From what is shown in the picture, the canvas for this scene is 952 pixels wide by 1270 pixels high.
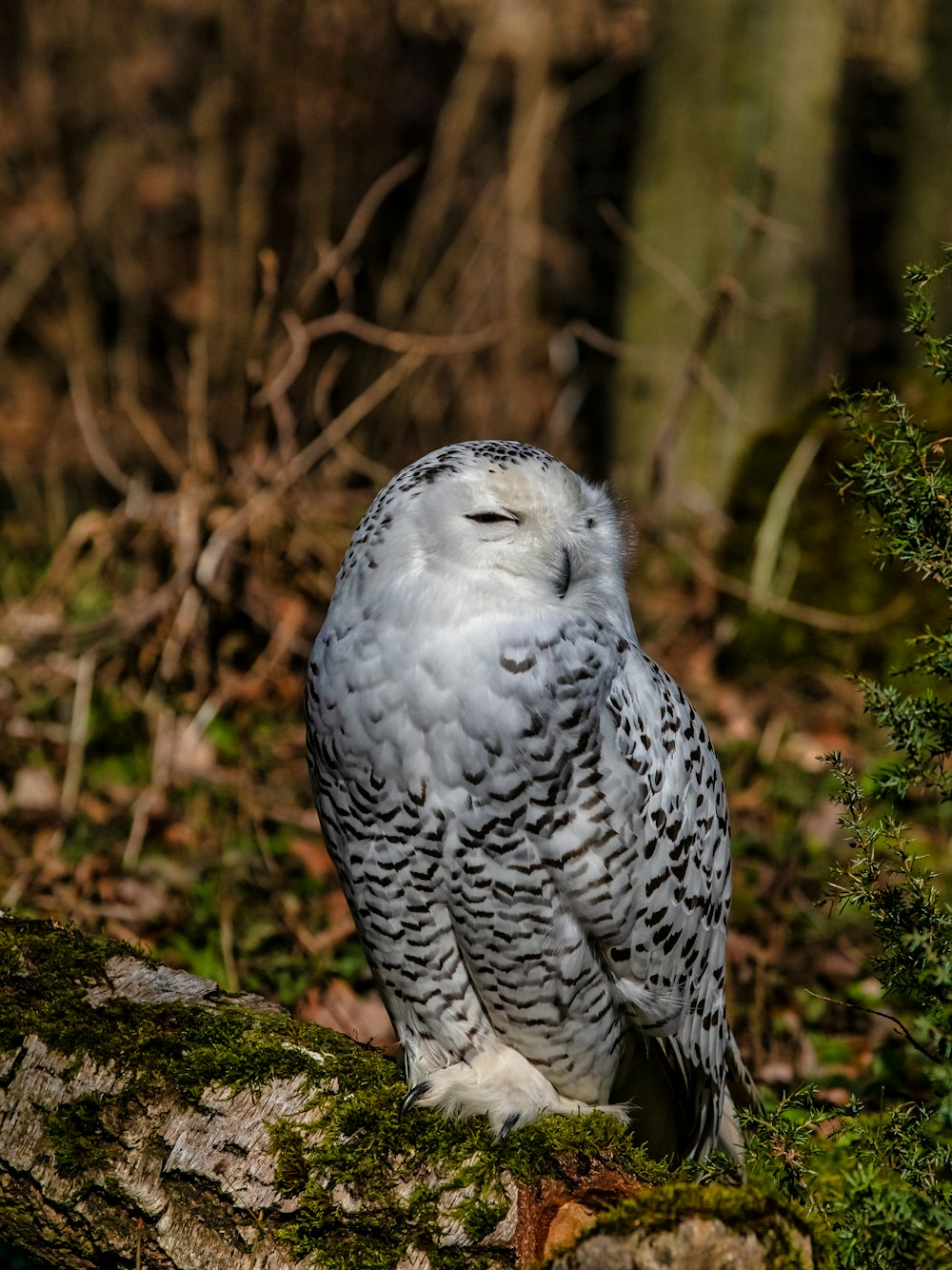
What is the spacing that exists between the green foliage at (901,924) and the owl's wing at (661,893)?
46 cm

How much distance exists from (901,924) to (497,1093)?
89 cm

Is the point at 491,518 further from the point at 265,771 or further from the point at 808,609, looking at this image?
the point at 808,609

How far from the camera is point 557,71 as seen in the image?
941 cm

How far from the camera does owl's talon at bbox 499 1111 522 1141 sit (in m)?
2.33

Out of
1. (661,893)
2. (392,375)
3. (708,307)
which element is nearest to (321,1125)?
(661,893)

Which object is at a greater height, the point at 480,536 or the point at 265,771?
the point at 480,536

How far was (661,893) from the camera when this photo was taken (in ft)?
8.64

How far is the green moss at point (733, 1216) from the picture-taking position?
6.06 feet

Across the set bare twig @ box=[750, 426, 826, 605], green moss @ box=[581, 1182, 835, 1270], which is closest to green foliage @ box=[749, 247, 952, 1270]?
green moss @ box=[581, 1182, 835, 1270]

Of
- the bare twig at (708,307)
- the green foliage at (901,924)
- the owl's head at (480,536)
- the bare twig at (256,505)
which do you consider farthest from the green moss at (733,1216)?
the bare twig at (708,307)

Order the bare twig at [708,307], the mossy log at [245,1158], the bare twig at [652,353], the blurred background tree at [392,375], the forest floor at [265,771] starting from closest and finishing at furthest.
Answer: the mossy log at [245,1158]
the forest floor at [265,771]
the blurred background tree at [392,375]
the bare twig at [708,307]
the bare twig at [652,353]

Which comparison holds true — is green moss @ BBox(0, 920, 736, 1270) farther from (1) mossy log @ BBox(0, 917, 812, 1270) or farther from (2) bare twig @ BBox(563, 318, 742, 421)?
(2) bare twig @ BBox(563, 318, 742, 421)

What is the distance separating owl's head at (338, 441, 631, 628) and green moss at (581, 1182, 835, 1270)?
103 centimetres

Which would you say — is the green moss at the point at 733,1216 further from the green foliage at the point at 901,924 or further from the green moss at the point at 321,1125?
the green moss at the point at 321,1125
